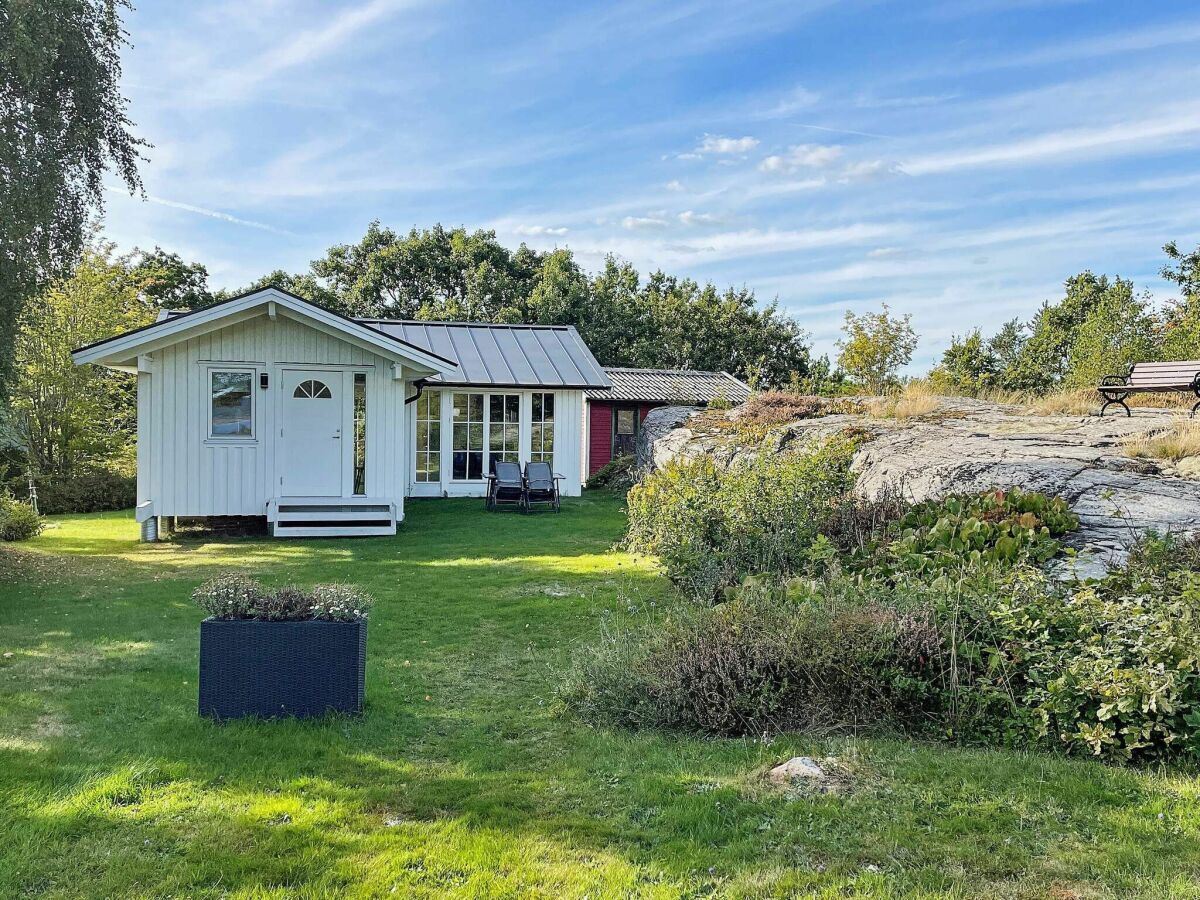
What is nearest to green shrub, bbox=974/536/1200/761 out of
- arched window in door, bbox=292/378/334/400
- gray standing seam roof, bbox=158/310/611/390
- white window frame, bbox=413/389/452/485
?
arched window in door, bbox=292/378/334/400

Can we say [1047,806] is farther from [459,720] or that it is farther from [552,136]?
[552,136]

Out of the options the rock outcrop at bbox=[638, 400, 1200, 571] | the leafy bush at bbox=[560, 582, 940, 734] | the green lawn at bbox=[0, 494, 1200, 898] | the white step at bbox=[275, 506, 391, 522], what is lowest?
the green lawn at bbox=[0, 494, 1200, 898]

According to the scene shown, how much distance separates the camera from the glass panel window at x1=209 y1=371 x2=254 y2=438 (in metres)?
11.7

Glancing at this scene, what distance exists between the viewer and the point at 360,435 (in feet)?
40.7

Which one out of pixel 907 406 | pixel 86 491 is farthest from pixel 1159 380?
pixel 86 491

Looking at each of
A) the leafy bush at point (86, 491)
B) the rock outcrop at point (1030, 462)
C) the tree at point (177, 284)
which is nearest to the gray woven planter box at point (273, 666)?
the rock outcrop at point (1030, 462)

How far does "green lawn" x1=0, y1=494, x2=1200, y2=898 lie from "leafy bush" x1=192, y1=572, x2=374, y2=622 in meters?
0.53

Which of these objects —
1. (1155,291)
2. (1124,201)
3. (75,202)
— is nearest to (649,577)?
(75,202)

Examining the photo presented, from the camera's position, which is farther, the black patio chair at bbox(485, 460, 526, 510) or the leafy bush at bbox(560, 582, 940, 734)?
the black patio chair at bbox(485, 460, 526, 510)

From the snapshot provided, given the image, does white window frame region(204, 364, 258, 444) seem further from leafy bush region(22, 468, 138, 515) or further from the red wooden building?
the red wooden building

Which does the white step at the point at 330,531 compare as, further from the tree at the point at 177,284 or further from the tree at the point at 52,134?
the tree at the point at 177,284

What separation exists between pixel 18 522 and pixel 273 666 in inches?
398

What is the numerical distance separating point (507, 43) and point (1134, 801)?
34.7 ft

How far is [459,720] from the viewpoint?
4.14 metres
